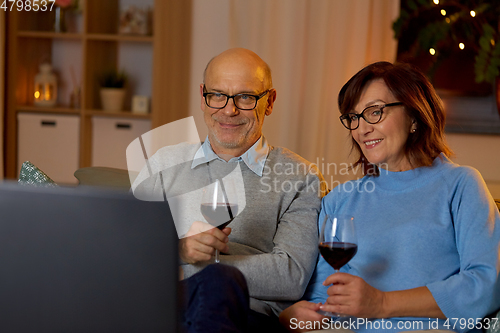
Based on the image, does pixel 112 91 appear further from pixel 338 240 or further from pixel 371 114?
pixel 338 240

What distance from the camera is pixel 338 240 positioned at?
1243 mm

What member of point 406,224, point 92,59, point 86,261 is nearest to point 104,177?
point 406,224

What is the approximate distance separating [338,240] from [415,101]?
0.50m

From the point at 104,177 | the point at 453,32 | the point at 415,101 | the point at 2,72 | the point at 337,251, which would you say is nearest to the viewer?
the point at 337,251

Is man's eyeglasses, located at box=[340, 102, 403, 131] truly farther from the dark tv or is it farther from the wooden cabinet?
the wooden cabinet

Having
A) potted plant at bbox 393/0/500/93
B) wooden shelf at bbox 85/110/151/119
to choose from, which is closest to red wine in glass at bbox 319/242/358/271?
potted plant at bbox 393/0/500/93

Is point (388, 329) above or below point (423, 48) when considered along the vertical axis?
below

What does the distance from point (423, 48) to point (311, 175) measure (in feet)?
5.99

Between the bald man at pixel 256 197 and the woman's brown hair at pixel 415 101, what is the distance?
1.06 feet

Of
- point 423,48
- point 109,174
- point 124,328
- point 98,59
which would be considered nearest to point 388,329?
point 124,328

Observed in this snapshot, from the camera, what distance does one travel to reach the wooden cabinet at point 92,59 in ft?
10.7

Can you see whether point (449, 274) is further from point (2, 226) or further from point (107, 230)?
point (2, 226)

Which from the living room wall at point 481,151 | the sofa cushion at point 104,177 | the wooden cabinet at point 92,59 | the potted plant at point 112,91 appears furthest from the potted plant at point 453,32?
the sofa cushion at point 104,177

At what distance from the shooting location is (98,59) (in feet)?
11.3
